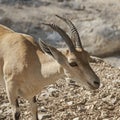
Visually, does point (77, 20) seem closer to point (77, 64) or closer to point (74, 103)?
point (74, 103)

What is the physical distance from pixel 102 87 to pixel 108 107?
25.7 inches

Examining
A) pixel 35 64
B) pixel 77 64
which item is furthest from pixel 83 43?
pixel 77 64

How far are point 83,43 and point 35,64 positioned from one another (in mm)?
2746

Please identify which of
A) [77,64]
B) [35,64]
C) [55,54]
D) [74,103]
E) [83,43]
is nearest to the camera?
[77,64]

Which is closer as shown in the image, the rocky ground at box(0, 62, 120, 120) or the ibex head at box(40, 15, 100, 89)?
the ibex head at box(40, 15, 100, 89)

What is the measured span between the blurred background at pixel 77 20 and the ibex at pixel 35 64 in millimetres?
2277

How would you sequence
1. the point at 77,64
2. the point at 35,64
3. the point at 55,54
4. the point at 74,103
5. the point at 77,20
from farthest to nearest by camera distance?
the point at 77,20 < the point at 74,103 < the point at 35,64 < the point at 55,54 < the point at 77,64

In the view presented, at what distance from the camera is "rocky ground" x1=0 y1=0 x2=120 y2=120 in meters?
6.83

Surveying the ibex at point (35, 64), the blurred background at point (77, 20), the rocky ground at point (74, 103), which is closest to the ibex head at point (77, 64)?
the ibex at point (35, 64)

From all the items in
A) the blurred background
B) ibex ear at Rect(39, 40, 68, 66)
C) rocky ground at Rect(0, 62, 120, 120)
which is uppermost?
ibex ear at Rect(39, 40, 68, 66)

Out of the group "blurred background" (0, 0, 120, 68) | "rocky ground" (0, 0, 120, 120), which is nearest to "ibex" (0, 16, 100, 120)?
"rocky ground" (0, 0, 120, 120)

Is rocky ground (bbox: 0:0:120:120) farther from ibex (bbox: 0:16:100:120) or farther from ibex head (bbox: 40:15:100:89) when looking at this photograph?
ibex head (bbox: 40:15:100:89)

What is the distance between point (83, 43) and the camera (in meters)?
8.59

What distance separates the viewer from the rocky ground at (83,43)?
6.83 m
